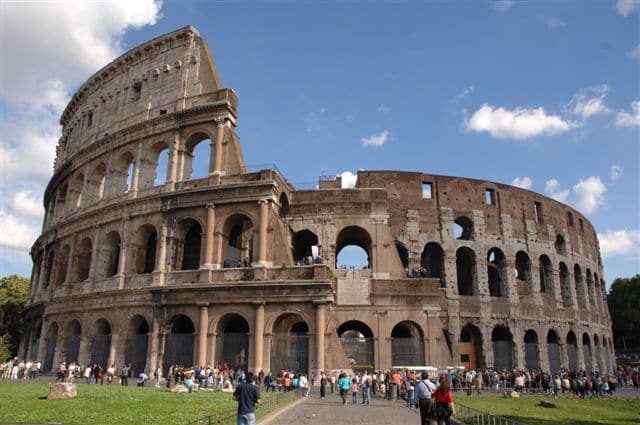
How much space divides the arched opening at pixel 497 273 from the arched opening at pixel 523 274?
1.27m

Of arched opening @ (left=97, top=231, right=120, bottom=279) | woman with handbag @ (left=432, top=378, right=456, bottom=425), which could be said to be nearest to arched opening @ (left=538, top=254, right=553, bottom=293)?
arched opening @ (left=97, top=231, right=120, bottom=279)

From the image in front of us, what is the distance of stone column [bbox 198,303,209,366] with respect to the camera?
899 inches

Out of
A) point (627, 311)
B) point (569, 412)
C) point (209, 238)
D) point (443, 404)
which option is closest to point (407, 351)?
point (569, 412)

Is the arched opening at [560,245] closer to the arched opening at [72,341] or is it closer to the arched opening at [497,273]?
the arched opening at [497,273]

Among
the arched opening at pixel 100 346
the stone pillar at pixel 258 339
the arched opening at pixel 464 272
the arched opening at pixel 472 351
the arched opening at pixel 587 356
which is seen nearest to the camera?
the stone pillar at pixel 258 339

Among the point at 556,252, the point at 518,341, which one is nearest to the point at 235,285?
the point at 518,341

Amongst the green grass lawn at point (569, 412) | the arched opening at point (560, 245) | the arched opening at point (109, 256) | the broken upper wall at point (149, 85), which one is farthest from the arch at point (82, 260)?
the arched opening at point (560, 245)

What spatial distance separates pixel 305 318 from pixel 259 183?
6.64m

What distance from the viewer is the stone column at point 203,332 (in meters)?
22.8

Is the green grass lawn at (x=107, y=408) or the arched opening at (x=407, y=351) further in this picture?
the arched opening at (x=407, y=351)

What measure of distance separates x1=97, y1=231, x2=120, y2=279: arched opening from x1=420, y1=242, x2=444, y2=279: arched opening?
17.7 metres

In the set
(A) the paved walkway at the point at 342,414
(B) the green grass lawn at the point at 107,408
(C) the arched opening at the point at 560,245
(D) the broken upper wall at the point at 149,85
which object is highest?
(D) the broken upper wall at the point at 149,85

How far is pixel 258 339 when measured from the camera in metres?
22.2

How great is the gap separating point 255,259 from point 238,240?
4.45m
